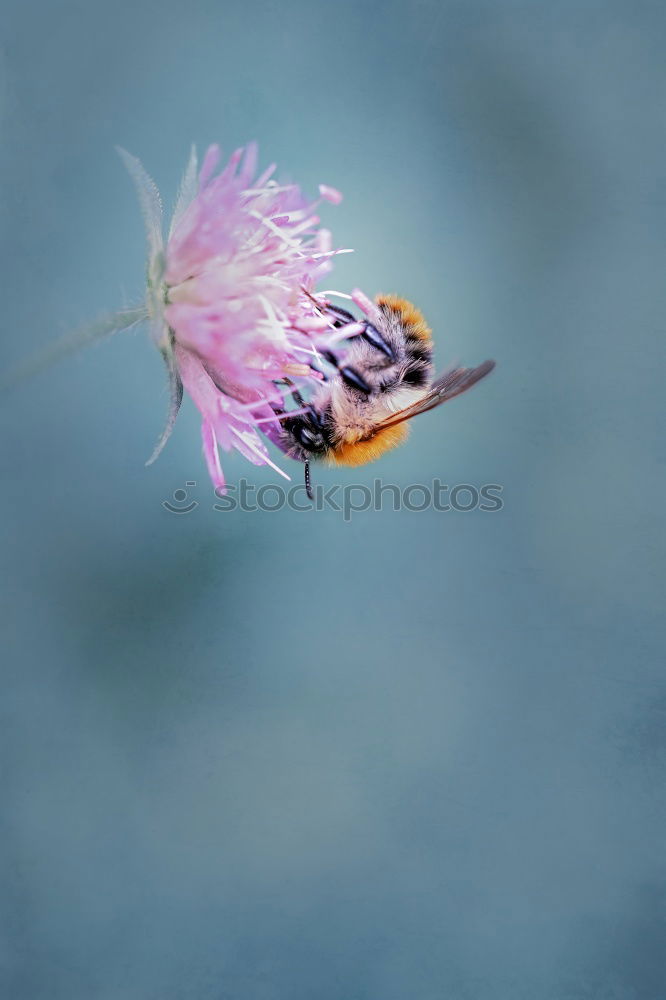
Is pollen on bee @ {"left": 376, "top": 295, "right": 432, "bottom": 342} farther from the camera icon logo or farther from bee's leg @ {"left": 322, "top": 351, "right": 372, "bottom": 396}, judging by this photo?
the camera icon logo

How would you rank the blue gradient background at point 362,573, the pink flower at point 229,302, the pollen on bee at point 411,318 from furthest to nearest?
the blue gradient background at point 362,573 < the pollen on bee at point 411,318 < the pink flower at point 229,302

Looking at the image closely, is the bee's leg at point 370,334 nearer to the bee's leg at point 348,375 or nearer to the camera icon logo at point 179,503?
the bee's leg at point 348,375

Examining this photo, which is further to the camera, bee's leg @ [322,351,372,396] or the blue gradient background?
the blue gradient background

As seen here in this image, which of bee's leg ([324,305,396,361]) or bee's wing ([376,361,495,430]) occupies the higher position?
bee's leg ([324,305,396,361])

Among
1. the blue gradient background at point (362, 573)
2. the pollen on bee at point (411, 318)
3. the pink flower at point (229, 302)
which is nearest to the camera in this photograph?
the pink flower at point (229, 302)

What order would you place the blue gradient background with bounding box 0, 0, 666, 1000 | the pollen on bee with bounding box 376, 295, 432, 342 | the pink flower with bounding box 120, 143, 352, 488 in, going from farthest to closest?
the blue gradient background with bounding box 0, 0, 666, 1000, the pollen on bee with bounding box 376, 295, 432, 342, the pink flower with bounding box 120, 143, 352, 488

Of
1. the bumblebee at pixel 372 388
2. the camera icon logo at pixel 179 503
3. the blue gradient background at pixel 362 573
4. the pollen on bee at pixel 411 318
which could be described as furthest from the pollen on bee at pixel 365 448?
the camera icon logo at pixel 179 503

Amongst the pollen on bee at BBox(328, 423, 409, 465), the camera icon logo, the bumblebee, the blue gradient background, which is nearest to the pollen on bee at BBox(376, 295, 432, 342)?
the bumblebee
